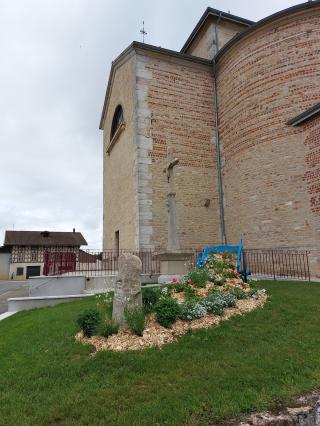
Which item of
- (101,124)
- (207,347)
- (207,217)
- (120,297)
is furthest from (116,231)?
(207,347)

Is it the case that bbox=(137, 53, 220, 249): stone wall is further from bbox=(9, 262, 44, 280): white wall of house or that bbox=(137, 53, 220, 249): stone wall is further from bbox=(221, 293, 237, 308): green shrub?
bbox=(9, 262, 44, 280): white wall of house

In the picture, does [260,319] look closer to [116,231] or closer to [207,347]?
[207,347]

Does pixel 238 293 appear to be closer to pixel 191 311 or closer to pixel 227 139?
pixel 191 311

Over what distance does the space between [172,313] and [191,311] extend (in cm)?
43

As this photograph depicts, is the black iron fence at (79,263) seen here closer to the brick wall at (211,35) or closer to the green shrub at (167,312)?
the green shrub at (167,312)

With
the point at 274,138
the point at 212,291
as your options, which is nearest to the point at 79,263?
the point at 212,291

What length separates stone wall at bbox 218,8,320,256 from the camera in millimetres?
10578

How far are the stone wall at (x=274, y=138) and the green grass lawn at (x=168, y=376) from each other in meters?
6.32

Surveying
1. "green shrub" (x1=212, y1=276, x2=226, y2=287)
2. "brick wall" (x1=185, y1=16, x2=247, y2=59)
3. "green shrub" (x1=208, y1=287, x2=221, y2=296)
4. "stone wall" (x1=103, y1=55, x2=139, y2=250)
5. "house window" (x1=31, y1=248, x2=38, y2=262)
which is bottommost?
"green shrub" (x1=208, y1=287, x2=221, y2=296)

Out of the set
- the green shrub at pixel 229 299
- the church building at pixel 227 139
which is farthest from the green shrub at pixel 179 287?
the church building at pixel 227 139

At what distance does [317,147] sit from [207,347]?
27.9 feet

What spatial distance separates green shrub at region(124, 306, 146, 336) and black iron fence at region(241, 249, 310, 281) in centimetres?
563

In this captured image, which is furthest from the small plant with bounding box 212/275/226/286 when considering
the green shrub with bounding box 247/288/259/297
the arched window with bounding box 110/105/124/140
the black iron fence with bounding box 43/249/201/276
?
the arched window with bounding box 110/105/124/140

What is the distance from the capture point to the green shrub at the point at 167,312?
471 centimetres
